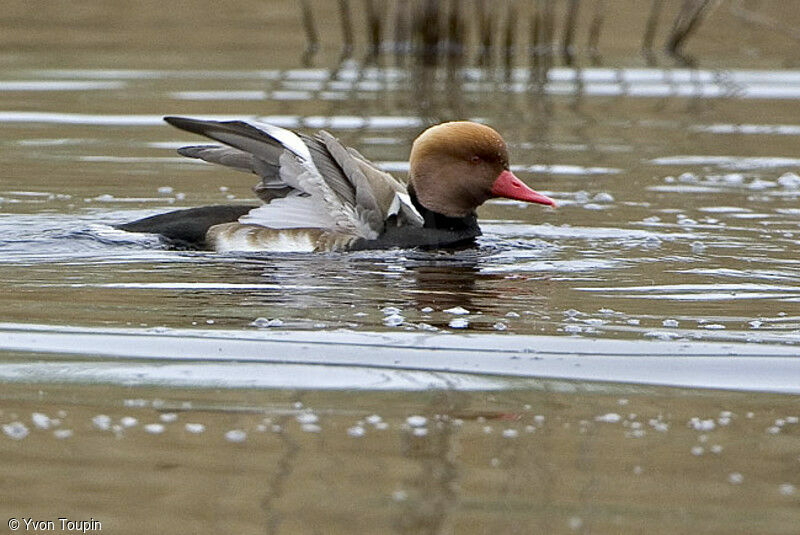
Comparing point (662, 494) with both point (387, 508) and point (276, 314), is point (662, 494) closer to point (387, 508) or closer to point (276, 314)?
point (387, 508)

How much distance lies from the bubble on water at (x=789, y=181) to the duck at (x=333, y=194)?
112 inches

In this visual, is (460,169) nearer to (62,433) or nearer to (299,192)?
(299,192)

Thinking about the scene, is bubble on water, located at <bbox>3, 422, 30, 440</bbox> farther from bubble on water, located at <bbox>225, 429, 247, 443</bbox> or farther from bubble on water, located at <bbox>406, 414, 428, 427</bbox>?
bubble on water, located at <bbox>406, 414, 428, 427</bbox>

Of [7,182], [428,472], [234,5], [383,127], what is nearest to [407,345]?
[428,472]

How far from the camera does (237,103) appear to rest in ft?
47.0

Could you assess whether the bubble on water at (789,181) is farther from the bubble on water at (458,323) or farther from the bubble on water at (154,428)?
the bubble on water at (154,428)

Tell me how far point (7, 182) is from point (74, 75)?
6508mm

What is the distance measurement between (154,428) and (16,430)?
41 centimetres

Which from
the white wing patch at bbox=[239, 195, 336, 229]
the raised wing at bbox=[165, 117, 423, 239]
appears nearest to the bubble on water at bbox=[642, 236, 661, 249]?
the raised wing at bbox=[165, 117, 423, 239]

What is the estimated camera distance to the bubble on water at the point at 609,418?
4895 mm

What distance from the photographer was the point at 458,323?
6141mm

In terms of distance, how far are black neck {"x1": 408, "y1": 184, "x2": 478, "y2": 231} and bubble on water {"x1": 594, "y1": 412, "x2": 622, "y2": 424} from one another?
10.8ft

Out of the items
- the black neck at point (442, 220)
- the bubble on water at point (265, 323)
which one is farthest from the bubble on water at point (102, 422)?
the black neck at point (442, 220)

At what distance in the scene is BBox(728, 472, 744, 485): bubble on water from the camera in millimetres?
4295
